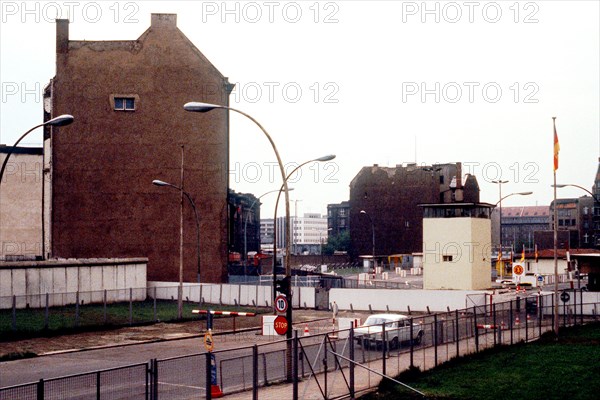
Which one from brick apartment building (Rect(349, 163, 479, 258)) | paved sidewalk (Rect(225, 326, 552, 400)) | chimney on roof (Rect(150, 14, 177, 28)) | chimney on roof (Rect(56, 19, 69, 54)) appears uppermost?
chimney on roof (Rect(150, 14, 177, 28))

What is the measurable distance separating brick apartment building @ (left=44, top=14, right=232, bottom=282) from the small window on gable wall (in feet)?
0.28

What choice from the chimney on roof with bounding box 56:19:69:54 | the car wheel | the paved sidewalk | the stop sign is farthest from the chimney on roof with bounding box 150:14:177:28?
the stop sign

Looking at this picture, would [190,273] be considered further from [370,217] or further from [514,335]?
[370,217]

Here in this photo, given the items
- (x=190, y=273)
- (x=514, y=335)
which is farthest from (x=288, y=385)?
(x=190, y=273)

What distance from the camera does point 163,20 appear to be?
67000 mm

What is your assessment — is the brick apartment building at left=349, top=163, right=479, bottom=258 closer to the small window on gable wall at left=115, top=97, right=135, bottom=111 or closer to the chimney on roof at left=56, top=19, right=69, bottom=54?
the small window on gable wall at left=115, top=97, right=135, bottom=111

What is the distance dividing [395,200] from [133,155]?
72.9 metres

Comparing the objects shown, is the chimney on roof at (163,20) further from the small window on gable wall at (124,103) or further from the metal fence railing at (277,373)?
the metal fence railing at (277,373)

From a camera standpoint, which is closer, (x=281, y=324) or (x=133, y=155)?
(x=281, y=324)

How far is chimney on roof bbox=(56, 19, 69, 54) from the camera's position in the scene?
2569 inches

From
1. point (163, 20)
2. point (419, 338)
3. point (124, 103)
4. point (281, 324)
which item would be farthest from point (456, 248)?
point (281, 324)

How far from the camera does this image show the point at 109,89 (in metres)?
66.2

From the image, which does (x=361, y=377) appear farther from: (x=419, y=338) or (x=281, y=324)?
(x=419, y=338)

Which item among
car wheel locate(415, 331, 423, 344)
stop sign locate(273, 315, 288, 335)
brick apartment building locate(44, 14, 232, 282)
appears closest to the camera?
stop sign locate(273, 315, 288, 335)
